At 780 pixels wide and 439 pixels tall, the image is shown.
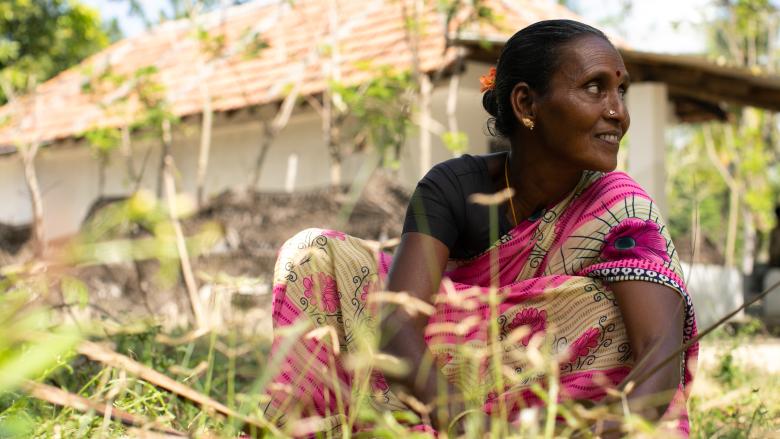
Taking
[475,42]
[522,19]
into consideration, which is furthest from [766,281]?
[475,42]

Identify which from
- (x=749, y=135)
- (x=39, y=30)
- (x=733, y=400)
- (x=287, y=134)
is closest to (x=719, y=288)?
(x=749, y=135)

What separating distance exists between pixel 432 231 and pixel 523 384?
46 cm

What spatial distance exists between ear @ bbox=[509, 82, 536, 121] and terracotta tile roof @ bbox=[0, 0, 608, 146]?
450 centimetres

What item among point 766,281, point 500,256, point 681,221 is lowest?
point 681,221

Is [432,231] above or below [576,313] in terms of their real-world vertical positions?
above

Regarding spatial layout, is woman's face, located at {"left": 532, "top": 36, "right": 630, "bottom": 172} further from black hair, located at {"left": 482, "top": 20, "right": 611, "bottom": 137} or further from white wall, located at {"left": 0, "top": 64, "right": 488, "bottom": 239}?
white wall, located at {"left": 0, "top": 64, "right": 488, "bottom": 239}

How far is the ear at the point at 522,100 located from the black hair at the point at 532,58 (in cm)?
2

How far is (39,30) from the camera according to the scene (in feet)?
47.7

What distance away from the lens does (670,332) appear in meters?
2.07

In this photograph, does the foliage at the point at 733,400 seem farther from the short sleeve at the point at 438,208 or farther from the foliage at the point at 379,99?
the foliage at the point at 379,99

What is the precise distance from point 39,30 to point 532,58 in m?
13.6

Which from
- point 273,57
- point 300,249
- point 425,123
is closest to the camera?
point 300,249

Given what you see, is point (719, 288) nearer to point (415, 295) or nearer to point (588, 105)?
point (588, 105)

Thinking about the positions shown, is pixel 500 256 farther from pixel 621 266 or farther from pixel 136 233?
pixel 136 233
